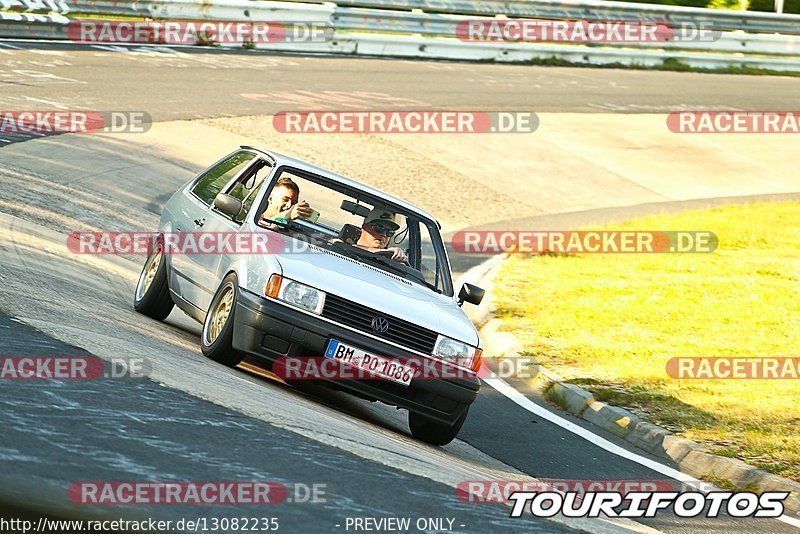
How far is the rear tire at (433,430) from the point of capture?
8.40 metres

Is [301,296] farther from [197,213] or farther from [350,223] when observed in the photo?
[197,213]

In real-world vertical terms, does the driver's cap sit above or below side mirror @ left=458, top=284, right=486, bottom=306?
above

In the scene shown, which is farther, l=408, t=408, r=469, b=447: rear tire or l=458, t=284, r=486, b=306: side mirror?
l=458, t=284, r=486, b=306: side mirror

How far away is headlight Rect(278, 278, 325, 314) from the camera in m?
8.00

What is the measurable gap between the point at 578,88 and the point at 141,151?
42.0ft

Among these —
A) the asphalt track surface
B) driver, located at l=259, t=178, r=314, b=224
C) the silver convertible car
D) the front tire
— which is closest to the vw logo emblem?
the silver convertible car

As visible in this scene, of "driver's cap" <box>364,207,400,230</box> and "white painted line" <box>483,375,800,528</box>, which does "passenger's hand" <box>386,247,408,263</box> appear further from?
"white painted line" <box>483,375,800,528</box>

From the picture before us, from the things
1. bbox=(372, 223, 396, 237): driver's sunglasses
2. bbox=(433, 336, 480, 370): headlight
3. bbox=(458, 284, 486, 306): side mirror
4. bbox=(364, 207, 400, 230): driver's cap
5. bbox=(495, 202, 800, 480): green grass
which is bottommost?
bbox=(495, 202, 800, 480): green grass

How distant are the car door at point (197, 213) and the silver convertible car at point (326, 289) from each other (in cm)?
2

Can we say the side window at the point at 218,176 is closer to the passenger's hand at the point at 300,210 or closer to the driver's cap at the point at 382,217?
the passenger's hand at the point at 300,210

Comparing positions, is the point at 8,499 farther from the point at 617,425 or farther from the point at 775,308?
the point at 775,308

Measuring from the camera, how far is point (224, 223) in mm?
9289

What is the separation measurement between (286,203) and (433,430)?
6.90 feet

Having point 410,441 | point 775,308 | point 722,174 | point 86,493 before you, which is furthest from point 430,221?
point 722,174
